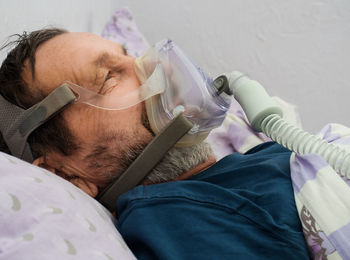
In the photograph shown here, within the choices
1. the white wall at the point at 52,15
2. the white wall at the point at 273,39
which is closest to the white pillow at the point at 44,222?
the white wall at the point at 52,15

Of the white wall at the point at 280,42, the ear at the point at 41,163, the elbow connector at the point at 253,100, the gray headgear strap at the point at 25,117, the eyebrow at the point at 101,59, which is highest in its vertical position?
the white wall at the point at 280,42

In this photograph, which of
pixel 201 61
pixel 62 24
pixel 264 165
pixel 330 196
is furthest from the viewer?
pixel 201 61

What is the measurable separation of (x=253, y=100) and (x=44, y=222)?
1.53 ft

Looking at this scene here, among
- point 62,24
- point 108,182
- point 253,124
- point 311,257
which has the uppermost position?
point 253,124

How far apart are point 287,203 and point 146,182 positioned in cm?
34

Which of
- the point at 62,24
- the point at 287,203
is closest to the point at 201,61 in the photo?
the point at 62,24

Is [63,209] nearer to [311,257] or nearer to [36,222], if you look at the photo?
[36,222]

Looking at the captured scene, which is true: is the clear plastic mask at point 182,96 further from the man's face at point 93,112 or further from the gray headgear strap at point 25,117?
the gray headgear strap at point 25,117

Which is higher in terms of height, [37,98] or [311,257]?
[311,257]

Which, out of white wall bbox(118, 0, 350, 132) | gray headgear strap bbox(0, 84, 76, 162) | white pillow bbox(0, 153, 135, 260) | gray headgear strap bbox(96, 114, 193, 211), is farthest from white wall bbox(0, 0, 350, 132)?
white pillow bbox(0, 153, 135, 260)

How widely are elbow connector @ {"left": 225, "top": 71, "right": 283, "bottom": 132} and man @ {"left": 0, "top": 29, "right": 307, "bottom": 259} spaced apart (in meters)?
0.13

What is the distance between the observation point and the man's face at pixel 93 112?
796mm

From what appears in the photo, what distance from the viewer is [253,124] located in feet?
2.36

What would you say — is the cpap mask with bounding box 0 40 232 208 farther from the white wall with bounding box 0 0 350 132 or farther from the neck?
the white wall with bounding box 0 0 350 132
